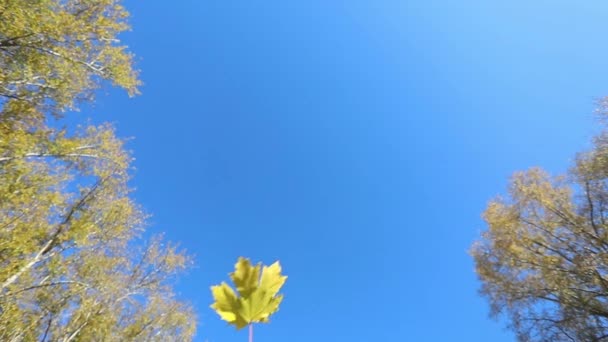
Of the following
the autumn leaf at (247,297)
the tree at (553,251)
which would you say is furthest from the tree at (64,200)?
the tree at (553,251)

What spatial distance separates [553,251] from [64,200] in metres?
14.1

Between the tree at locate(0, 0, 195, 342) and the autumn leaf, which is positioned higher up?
the tree at locate(0, 0, 195, 342)

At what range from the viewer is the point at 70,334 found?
8.91m

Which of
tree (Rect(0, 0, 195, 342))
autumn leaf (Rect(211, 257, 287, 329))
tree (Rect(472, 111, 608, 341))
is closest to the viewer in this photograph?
autumn leaf (Rect(211, 257, 287, 329))

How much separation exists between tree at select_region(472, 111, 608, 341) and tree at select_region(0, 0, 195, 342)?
36.2 feet

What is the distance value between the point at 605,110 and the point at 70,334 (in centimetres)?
1571

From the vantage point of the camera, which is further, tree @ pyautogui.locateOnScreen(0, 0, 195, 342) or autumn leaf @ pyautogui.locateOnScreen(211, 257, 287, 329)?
tree @ pyautogui.locateOnScreen(0, 0, 195, 342)

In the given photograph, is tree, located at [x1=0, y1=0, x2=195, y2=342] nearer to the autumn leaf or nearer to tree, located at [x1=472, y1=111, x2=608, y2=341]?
the autumn leaf

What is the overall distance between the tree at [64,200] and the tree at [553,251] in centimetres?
1104

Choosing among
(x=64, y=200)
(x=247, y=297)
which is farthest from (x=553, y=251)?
(x=64, y=200)

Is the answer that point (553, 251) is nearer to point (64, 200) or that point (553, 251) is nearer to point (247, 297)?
point (247, 297)

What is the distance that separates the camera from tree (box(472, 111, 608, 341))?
747 centimetres

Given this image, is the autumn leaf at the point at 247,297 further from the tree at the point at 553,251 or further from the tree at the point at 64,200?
the tree at the point at 553,251

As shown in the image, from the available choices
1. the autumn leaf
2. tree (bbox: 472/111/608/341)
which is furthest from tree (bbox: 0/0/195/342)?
tree (bbox: 472/111/608/341)
